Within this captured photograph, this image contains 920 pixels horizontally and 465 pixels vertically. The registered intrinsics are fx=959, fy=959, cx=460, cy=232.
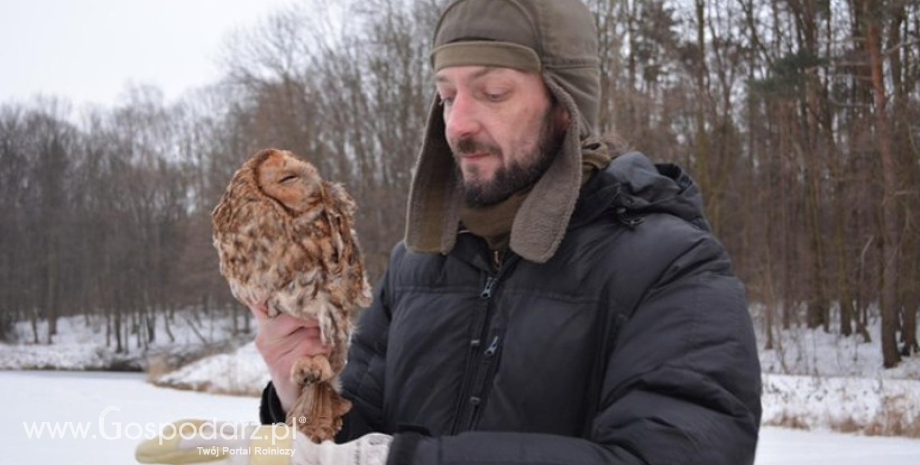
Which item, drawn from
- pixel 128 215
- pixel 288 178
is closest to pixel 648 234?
pixel 288 178

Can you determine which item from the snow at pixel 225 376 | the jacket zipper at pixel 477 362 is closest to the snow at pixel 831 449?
the jacket zipper at pixel 477 362

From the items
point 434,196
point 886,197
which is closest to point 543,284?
point 434,196

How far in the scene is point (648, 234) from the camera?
1.81m

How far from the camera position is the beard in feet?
6.41

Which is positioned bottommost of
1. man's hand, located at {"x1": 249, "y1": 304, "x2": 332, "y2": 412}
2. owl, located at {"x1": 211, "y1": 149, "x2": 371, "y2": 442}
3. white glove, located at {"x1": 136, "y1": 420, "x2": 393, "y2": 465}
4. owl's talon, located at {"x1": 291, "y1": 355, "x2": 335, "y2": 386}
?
white glove, located at {"x1": 136, "y1": 420, "x2": 393, "y2": 465}

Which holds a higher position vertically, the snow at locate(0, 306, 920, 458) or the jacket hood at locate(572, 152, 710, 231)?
the jacket hood at locate(572, 152, 710, 231)

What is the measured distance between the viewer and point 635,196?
74.7 inches

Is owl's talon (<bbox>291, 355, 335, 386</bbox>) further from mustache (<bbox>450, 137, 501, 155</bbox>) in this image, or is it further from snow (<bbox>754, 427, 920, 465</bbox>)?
snow (<bbox>754, 427, 920, 465</bbox>)

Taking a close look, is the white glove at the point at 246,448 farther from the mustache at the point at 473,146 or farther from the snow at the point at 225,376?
the snow at the point at 225,376

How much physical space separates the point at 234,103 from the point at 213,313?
38.2 feet

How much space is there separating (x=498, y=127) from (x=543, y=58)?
16 cm

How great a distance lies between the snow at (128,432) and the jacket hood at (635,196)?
170 inches

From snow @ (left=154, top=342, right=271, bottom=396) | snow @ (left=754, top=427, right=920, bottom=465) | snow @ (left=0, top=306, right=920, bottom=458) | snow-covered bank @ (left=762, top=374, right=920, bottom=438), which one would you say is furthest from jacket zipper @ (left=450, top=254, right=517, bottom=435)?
snow @ (left=154, top=342, right=271, bottom=396)

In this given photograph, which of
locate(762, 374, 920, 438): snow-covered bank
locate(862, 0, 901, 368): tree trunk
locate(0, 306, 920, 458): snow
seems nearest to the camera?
locate(0, 306, 920, 458): snow
